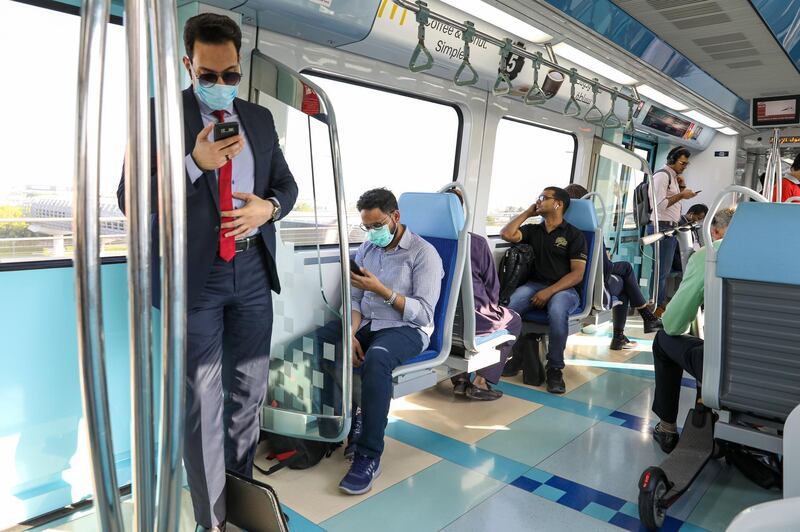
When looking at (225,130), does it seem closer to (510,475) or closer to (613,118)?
(510,475)

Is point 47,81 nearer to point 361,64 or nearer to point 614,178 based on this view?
point 361,64

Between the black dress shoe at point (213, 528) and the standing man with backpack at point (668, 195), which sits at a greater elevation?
the standing man with backpack at point (668, 195)

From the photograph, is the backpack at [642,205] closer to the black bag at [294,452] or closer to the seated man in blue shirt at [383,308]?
the seated man in blue shirt at [383,308]

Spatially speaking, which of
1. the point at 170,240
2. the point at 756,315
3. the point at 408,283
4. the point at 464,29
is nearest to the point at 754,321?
the point at 756,315

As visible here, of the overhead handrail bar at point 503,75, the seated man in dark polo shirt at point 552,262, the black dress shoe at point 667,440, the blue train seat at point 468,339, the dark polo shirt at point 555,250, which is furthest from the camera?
the dark polo shirt at point 555,250

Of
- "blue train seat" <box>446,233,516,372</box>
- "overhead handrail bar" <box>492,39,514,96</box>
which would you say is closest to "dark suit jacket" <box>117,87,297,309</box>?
"blue train seat" <box>446,233,516,372</box>

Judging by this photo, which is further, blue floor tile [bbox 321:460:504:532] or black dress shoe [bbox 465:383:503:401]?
black dress shoe [bbox 465:383:503:401]

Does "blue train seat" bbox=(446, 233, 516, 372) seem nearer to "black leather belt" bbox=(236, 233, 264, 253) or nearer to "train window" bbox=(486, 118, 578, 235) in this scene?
"black leather belt" bbox=(236, 233, 264, 253)

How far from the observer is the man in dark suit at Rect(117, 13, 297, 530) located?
211 cm

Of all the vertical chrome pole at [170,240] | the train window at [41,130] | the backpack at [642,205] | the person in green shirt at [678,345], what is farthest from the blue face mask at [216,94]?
the backpack at [642,205]

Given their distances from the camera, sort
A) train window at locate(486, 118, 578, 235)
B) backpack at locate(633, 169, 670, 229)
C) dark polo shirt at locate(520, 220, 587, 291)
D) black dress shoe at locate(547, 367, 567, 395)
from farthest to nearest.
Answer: backpack at locate(633, 169, 670, 229) → train window at locate(486, 118, 578, 235) → dark polo shirt at locate(520, 220, 587, 291) → black dress shoe at locate(547, 367, 567, 395)

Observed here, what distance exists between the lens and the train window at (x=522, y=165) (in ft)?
20.0

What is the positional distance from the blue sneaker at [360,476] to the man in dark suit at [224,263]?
0.64 meters

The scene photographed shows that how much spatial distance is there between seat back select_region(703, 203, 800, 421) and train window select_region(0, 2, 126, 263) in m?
2.82
